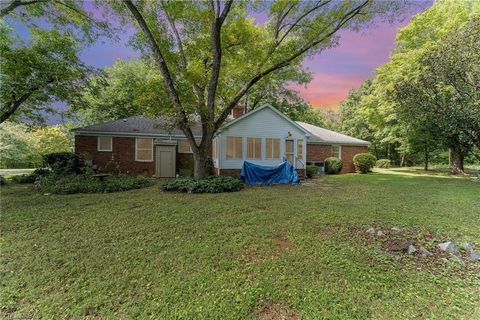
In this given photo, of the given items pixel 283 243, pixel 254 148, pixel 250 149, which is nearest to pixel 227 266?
pixel 283 243

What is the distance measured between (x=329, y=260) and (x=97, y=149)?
15.0 metres

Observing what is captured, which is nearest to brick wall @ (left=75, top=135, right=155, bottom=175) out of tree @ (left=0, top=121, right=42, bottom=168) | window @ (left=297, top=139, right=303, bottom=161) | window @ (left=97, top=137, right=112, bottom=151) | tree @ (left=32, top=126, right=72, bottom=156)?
window @ (left=97, top=137, right=112, bottom=151)

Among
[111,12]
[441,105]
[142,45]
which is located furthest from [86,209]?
[441,105]

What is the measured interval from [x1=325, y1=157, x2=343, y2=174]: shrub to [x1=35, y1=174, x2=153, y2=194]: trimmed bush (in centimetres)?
1361

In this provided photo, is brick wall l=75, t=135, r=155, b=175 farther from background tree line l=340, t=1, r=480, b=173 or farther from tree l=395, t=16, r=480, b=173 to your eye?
background tree line l=340, t=1, r=480, b=173

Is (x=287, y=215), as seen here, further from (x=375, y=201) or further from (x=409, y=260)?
(x=375, y=201)

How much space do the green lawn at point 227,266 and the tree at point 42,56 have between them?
24.5ft

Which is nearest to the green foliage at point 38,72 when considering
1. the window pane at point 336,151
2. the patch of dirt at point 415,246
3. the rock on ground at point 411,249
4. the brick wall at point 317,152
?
the patch of dirt at point 415,246

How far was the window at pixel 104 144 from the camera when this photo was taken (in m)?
14.2

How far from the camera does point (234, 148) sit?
13312mm

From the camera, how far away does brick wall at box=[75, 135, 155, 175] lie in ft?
46.0

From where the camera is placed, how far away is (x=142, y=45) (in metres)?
11.7

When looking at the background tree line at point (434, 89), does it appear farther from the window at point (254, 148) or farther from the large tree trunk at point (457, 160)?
the window at point (254, 148)

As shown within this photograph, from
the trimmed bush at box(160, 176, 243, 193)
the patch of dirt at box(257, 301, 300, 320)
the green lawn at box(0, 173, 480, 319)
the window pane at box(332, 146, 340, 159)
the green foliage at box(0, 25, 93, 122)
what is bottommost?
the patch of dirt at box(257, 301, 300, 320)
